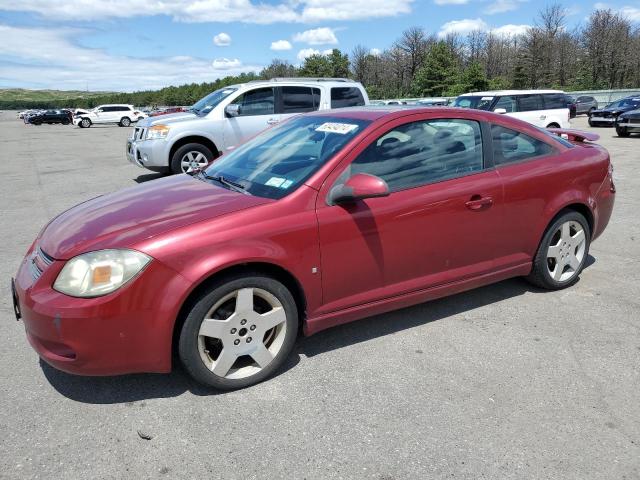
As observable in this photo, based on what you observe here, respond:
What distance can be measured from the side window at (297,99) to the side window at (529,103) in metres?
7.75

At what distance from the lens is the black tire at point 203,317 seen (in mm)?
2781

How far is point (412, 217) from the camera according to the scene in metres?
3.40

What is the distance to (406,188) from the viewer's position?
344cm

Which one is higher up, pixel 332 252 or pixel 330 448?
pixel 332 252

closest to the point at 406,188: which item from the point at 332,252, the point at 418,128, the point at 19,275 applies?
the point at 418,128

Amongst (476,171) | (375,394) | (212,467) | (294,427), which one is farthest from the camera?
(476,171)

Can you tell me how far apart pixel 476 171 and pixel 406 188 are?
66 centimetres

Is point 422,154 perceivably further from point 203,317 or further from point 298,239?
point 203,317

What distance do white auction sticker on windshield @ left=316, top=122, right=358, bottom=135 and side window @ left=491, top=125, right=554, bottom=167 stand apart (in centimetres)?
115

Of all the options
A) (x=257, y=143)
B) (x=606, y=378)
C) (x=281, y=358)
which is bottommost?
(x=606, y=378)

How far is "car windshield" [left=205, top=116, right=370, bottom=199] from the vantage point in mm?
3299

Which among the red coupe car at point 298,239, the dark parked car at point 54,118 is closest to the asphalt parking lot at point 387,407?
the red coupe car at point 298,239

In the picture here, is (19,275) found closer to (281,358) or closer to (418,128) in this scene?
(281,358)

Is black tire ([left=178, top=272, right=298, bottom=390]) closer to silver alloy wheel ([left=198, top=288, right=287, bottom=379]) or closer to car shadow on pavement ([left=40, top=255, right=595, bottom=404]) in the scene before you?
silver alloy wheel ([left=198, top=288, right=287, bottom=379])
